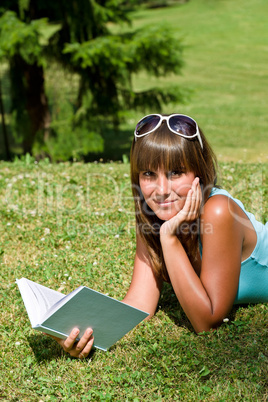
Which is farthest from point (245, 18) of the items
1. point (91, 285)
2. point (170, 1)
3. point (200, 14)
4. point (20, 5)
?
point (91, 285)

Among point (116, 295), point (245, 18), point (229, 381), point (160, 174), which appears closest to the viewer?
point (229, 381)

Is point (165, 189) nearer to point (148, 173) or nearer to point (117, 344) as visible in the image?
point (148, 173)

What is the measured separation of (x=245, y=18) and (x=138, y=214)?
33.9 meters

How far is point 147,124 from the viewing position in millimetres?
2721

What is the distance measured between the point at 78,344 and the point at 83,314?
0.27m

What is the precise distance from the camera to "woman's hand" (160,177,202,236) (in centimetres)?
262

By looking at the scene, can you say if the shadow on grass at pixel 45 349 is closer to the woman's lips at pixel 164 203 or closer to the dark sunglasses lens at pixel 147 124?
the woman's lips at pixel 164 203

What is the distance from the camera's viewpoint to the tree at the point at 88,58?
8.74 meters

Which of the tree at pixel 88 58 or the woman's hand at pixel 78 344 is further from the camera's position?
the tree at pixel 88 58

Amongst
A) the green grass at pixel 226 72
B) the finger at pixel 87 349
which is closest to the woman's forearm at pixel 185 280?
the finger at pixel 87 349

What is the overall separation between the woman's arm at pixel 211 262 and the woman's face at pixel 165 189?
0.09 m

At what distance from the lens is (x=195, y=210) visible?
264 centimetres

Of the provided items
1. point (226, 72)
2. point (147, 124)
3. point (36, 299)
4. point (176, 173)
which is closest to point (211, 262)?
point (176, 173)

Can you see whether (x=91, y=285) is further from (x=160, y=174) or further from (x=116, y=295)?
(x=160, y=174)
